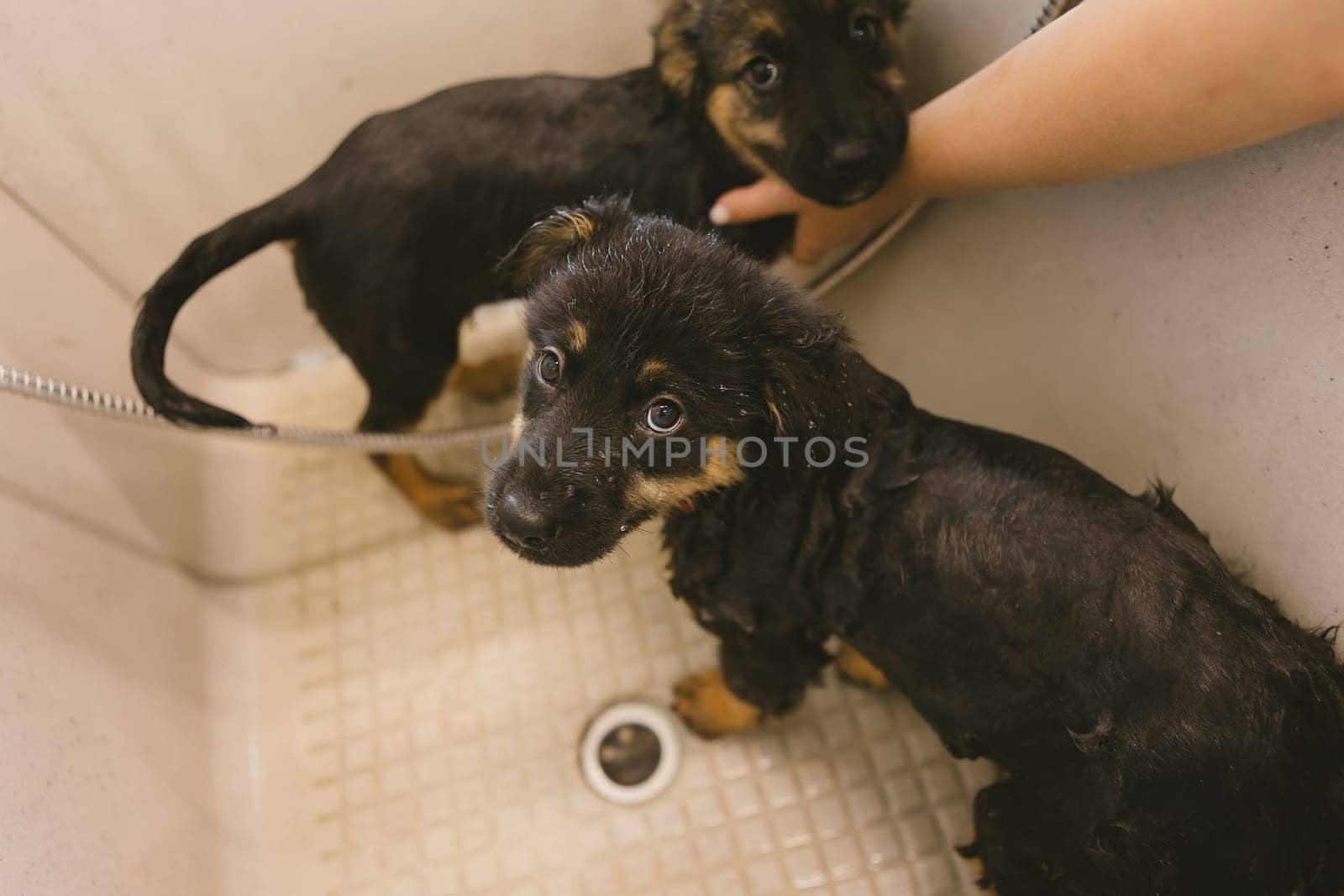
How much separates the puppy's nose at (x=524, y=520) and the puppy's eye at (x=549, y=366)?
184 millimetres

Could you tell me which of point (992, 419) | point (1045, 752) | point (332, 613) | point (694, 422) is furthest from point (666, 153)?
point (332, 613)

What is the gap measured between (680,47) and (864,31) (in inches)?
13.9

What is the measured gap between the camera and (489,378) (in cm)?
228

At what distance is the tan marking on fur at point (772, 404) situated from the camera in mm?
1160

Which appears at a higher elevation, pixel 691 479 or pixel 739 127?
pixel 739 127

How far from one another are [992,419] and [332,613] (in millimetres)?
1640

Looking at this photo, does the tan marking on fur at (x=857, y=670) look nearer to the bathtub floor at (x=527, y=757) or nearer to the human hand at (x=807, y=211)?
the bathtub floor at (x=527, y=757)

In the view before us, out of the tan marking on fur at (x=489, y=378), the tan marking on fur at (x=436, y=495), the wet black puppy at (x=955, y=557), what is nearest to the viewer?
the wet black puppy at (x=955, y=557)

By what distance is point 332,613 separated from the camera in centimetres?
209

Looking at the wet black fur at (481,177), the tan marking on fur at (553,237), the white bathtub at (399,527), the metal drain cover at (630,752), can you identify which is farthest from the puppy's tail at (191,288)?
the metal drain cover at (630,752)

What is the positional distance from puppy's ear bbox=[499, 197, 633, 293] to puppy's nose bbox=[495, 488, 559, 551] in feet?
1.23

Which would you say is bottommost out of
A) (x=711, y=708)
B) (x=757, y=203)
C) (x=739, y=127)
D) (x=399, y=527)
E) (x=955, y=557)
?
(x=711, y=708)

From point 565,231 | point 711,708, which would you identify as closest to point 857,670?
point 711,708

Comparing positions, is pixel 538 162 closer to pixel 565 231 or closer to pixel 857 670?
pixel 565 231
